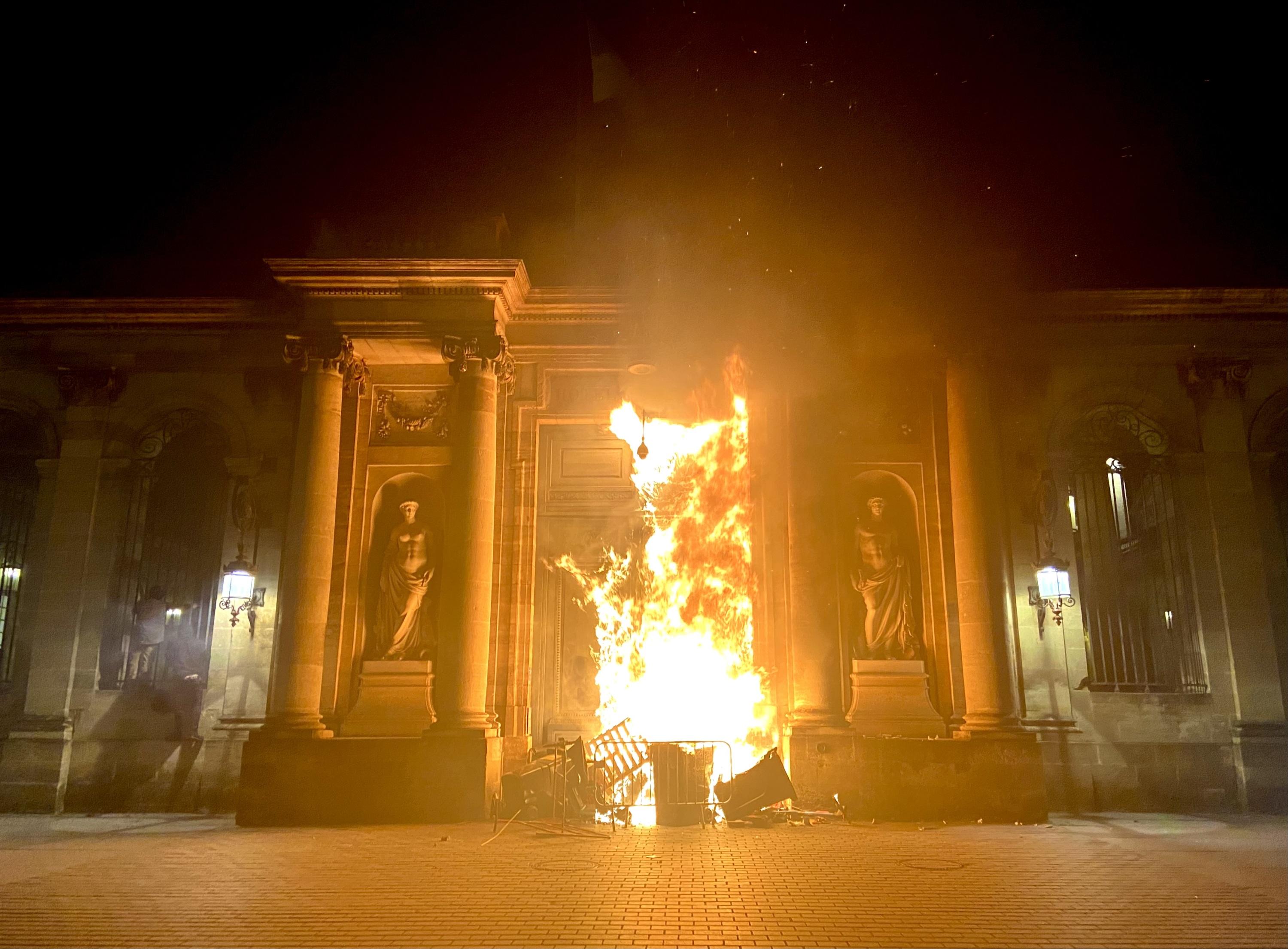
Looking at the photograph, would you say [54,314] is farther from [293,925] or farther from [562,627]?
[293,925]

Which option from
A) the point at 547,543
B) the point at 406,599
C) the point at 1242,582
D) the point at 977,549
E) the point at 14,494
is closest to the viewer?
the point at 977,549

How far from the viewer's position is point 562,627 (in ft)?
49.8

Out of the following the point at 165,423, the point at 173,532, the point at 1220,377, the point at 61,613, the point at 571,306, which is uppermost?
the point at 571,306

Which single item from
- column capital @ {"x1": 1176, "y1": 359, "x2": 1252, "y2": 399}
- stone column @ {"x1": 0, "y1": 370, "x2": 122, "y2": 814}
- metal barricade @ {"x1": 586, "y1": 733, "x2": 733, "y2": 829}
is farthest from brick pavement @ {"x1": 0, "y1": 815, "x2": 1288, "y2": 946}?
column capital @ {"x1": 1176, "y1": 359, "x2": 1252, "y2": 399}

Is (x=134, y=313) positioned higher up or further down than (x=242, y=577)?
higher up

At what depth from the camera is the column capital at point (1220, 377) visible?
15.8 metres

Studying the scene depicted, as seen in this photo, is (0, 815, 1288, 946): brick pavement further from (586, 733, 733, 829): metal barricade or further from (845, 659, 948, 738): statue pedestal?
(845, 659, 948, 738): statue pedestal

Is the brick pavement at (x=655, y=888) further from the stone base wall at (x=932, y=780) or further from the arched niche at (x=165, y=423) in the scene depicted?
the arched niche at (x=165, y=423)

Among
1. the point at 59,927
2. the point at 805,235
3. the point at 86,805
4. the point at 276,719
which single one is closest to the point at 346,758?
the point at 276,719

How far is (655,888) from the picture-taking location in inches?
304

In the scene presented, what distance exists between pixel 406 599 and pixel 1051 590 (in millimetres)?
10686

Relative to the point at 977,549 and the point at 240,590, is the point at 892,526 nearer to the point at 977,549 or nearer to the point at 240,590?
the point at 977,549

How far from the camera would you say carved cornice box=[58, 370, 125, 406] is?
53.4 ft

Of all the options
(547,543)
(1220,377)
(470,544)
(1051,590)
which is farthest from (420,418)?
(1220,377)
